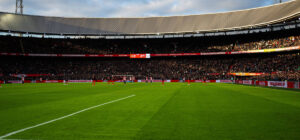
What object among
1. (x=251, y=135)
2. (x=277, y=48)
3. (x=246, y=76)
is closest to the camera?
(x=251, y=135)

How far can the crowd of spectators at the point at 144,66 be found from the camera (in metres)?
55.8

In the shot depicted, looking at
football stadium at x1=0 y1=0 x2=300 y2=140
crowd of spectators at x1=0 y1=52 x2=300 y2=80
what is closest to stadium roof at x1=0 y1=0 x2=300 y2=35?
football stadium at x1=0 y1=0 x2=300 y2=140

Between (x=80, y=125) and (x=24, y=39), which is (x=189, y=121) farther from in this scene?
(x=24, y=39)

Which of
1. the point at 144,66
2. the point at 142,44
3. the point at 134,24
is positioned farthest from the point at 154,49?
the point at 134,24

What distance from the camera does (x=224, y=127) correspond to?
624cm

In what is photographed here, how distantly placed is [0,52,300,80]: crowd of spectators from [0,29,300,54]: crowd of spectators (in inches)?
131

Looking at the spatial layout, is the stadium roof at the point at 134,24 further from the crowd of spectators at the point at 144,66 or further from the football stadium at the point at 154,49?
the crowd of spectators at the point at 144,66

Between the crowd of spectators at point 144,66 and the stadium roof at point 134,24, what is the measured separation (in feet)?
28.1

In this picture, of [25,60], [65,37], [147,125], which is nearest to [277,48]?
[147,125]

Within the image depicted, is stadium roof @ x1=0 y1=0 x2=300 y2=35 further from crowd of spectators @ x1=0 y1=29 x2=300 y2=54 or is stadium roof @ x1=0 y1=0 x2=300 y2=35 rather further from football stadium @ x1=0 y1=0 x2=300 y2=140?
crowd of spectators @ x1=0 y1=29 x2=300 y2=54

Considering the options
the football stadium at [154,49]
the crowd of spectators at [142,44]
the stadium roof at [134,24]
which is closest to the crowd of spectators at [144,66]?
the football stadium at [154,49]

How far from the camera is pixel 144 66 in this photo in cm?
6525

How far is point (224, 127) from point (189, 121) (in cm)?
120

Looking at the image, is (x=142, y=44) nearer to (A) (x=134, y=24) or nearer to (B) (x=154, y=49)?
(B) (x=154, y=49)
